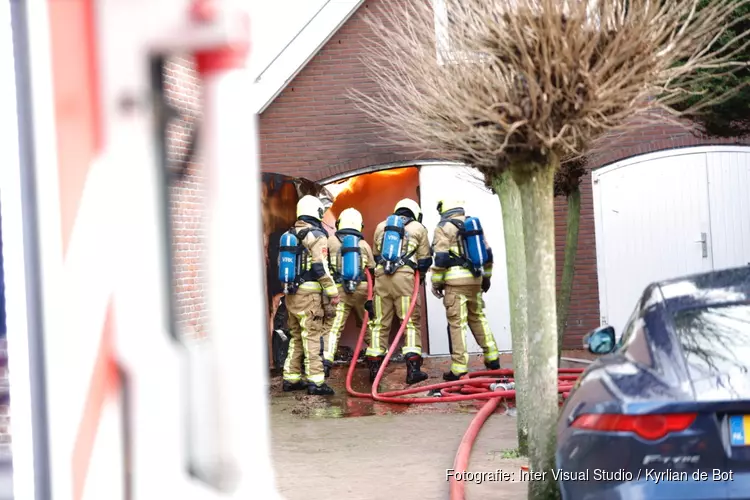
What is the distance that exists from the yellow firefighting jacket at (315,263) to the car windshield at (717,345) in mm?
6184

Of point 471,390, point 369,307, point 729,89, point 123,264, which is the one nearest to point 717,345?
point 123,264

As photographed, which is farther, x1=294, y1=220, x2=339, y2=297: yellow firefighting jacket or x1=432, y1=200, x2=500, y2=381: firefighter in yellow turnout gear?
x1=432, y1=200, x2=500, y2=381: firefighter in yellow turnout gear

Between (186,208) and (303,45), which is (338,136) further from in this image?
(186,208)

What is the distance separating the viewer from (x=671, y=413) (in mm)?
3377

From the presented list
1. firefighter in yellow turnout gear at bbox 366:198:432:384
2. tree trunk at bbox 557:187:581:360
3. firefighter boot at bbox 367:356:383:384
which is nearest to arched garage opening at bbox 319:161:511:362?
firefighter in yellow turnout gear at bbox 366:198:432:384

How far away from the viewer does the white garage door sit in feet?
41.9

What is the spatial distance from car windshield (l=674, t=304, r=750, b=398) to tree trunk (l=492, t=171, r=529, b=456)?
2.70 metres

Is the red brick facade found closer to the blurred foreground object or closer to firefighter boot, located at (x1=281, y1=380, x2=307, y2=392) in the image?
firefighter boot, located at (x1=281, y1=380, x2=307, y2=392)

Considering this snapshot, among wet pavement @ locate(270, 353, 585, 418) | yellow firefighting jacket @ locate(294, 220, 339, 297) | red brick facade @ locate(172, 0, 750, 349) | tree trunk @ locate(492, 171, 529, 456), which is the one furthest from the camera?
red brick facade @ locate(172, 0, 750, 349)

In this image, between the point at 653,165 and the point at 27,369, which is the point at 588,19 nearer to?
the point at 27,369

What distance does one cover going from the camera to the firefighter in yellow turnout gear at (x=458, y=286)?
991 cm

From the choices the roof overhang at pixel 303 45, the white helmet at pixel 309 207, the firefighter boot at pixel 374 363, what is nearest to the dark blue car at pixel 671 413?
the white helmet at pixel 309 207

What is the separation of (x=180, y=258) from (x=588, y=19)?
153 inches

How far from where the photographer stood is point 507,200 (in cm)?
689
